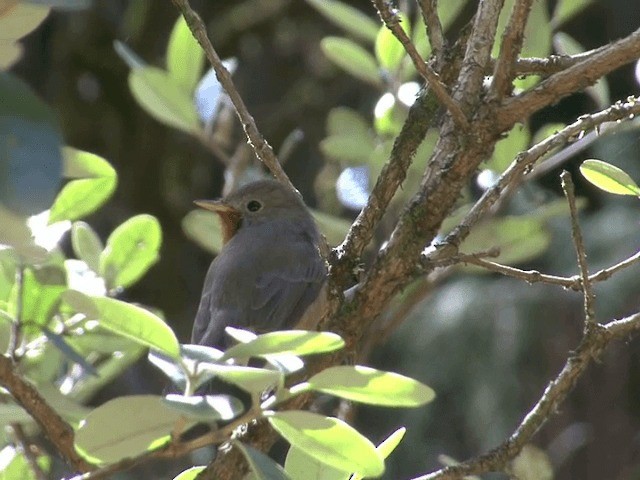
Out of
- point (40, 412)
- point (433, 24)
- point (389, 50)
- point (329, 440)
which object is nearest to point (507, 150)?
point (389, 50)

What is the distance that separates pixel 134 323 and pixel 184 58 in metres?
2.16

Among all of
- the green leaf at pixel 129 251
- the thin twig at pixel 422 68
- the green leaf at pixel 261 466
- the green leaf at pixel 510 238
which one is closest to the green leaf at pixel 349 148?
the green leaf at pixel 510 238

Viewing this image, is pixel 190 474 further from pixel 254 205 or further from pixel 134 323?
pixel 254 205

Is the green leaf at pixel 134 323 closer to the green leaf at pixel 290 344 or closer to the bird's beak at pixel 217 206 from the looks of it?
the green leaf at pixel 290 344

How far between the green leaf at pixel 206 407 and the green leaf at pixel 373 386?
3.9 inches

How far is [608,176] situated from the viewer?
2.15 metres

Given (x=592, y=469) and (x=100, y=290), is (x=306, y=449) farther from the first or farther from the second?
(x=592, y=469)

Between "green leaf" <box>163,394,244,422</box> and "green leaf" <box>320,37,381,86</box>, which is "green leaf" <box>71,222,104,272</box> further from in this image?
"green leaf" <box>163,394,244,422</box>

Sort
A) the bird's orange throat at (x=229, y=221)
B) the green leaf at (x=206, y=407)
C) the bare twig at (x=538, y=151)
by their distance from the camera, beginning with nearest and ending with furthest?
the green leaf at (x=206, y=407) → the bare twig at (x=538, y=151) → the bird's orange throat at (x=229, y=221)

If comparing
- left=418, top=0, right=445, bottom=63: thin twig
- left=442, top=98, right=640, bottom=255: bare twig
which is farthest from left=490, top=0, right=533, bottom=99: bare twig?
left=418, top=0, right=445, bottom=63: thin twig

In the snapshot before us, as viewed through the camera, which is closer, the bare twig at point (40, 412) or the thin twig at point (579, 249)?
the bare twig at point (40, 412)

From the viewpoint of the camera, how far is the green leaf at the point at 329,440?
1.46 meters

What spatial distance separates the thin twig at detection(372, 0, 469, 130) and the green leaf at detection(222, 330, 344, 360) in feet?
2.76

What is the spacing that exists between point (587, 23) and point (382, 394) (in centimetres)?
513
